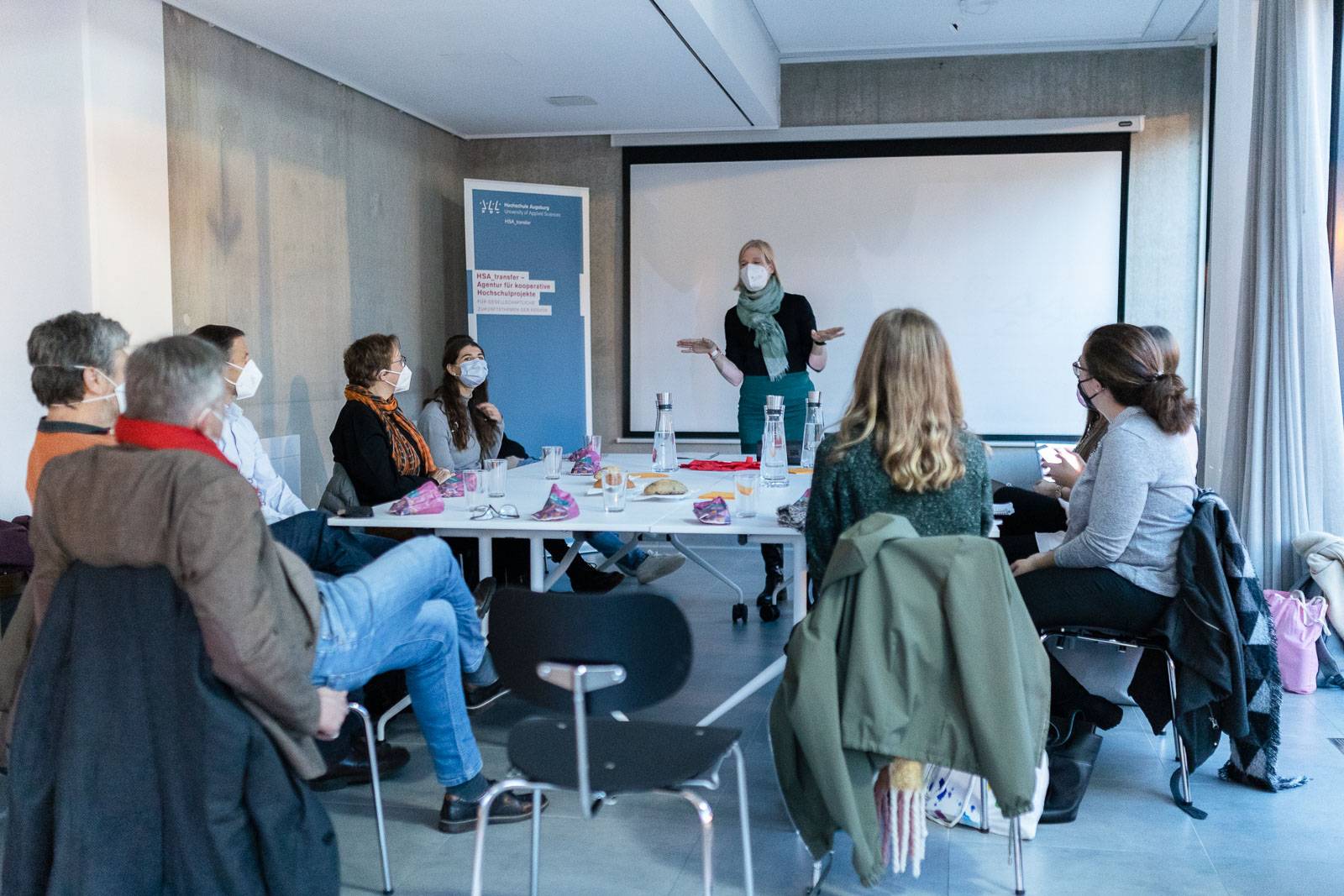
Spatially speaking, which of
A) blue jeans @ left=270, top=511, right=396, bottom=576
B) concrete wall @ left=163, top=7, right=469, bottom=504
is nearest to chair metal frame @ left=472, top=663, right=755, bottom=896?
blue jeans @ left=270, top=511, right=396, bottom=576

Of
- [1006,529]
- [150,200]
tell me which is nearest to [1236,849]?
[1006,529]

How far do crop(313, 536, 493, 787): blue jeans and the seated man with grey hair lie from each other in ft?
2.34

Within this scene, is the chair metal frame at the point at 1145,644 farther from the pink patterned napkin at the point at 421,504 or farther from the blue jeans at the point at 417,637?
the pink patterned napkin at the point at 421,504

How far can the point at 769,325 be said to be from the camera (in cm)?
560

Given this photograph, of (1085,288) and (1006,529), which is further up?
(1085,288)

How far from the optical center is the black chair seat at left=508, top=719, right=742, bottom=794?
6.66 ft

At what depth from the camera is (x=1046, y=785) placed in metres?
2.92

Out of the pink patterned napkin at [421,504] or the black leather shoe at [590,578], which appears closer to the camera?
the pink patterned napkin at [421,504]

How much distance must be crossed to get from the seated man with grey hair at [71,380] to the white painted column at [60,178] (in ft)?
5.47

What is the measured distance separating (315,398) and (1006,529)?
334cm

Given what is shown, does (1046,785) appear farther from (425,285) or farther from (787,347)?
(425,285)

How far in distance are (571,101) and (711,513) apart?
156 inches

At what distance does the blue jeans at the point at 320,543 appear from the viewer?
310 cm

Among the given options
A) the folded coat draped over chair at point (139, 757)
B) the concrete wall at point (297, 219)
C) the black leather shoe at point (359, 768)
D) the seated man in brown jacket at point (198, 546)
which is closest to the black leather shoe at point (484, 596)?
the black leather shoe at point (359, 768)
